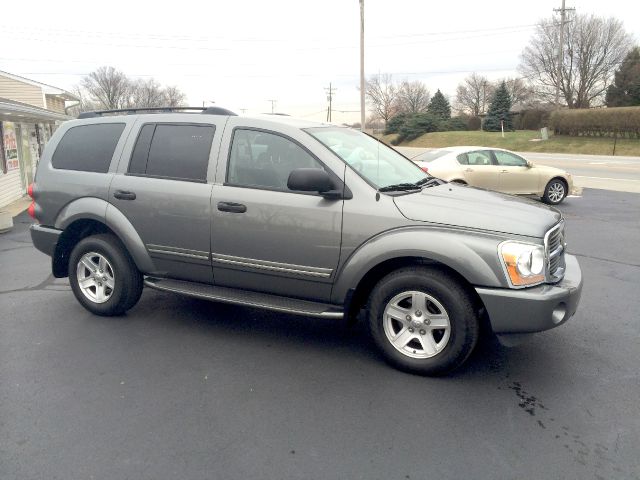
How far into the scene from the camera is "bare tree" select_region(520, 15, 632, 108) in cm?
5391

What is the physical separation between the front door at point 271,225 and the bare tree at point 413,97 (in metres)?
72.1

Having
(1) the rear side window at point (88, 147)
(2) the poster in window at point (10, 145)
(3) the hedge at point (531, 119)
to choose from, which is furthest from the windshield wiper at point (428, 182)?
(3) the hedge at point (531, 119)

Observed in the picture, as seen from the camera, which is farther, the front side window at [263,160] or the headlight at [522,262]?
the front side window at [263,160]

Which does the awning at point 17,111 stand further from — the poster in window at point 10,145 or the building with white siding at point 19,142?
the poster in window at point 10,145

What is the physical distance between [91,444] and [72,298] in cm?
301

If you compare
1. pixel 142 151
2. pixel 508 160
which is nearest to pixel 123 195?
pixel 142 151

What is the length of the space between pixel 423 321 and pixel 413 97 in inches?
2987

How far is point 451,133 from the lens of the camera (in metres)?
55.0

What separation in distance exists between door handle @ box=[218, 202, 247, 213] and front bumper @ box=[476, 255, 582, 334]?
183 cm

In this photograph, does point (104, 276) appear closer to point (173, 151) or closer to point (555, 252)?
point (173, 151)

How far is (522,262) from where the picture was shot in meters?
3.38

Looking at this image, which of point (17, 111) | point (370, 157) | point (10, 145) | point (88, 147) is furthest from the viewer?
point (10, 145)

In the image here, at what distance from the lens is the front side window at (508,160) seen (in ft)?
40.9

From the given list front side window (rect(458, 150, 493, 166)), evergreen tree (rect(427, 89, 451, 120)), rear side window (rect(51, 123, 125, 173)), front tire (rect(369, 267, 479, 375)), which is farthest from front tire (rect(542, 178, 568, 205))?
evergreen tree (rect(427, 89, 451, 120))
